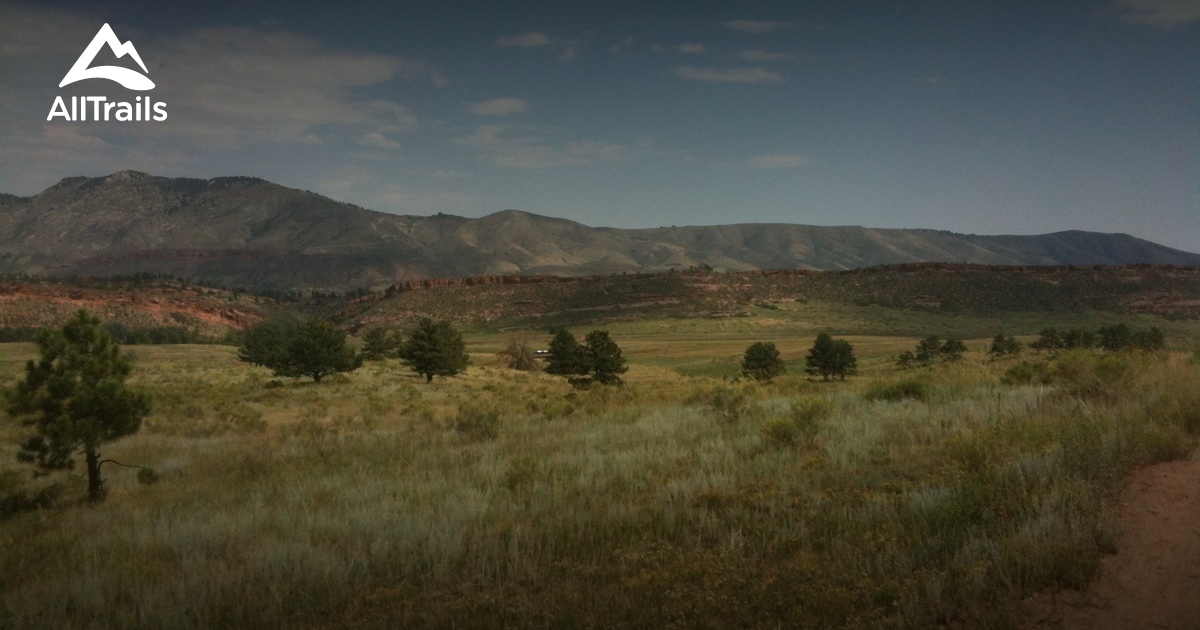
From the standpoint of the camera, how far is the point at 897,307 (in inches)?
4407

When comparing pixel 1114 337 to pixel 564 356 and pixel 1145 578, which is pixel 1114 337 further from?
pixel 1145 578

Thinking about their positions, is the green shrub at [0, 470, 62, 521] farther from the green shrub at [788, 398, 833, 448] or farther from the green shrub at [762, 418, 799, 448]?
the green shrub at [788, 398, 833, 448]

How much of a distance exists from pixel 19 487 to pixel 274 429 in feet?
26.8

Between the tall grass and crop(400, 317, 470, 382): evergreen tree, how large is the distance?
3017 centimetres

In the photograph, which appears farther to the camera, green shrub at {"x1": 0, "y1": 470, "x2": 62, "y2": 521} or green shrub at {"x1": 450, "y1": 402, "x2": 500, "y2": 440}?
green shrub at {"x1": 450, "y1": 402, "x2": 500, "y2": 440}

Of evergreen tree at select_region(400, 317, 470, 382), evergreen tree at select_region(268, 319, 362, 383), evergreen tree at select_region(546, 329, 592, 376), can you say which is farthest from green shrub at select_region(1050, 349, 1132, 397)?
evergreen tree at select_region(400, 317, 470, 382)

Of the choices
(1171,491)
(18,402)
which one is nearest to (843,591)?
(1171,491)

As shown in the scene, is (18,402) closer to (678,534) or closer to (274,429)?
(274,429)

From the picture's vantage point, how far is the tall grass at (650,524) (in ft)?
16.1

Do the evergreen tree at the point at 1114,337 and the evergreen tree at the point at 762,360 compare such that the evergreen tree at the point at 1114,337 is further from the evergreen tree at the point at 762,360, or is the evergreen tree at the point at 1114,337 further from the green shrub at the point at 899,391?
the green shrub at the point at 899,391

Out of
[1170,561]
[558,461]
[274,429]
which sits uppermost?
[1170,561]

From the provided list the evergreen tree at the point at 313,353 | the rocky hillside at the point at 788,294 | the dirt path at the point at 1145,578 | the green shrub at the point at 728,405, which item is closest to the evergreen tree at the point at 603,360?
the evergreen tree at the point at 313,353

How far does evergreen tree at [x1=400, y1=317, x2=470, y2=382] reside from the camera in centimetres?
4241

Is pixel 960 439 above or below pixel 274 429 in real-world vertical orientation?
above
